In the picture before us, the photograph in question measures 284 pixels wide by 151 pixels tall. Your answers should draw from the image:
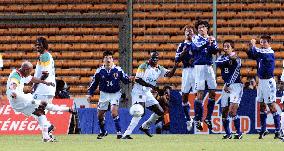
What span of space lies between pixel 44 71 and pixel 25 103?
804 mm

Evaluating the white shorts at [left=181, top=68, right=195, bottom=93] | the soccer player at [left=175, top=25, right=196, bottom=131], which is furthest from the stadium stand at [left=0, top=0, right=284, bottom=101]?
the white shorts at [left=181, top=68, right=195, bottom=93]

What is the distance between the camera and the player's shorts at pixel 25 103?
15.0m

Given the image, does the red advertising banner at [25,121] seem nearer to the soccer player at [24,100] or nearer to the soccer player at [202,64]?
the soccer player at [24,100]

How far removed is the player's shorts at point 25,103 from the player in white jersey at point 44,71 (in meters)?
0.58

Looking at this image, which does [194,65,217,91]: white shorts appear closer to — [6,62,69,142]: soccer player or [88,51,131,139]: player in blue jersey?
[88,51,131,139]: player in blue jersey

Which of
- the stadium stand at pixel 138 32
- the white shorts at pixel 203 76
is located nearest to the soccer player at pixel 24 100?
the white shorts at pixel 203 76

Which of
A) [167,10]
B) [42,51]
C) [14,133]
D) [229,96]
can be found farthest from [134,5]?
[42,51]

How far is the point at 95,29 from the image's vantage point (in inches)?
1064

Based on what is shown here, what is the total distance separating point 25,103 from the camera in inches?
590

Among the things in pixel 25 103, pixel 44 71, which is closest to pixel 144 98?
pixel 44 71

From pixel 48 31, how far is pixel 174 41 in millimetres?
4014

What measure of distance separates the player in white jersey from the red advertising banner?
5.01 m

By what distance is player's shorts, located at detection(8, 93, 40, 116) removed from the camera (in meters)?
15.0

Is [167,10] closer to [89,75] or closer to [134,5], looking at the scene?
[134,5]
